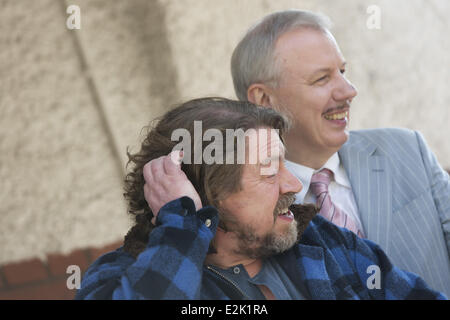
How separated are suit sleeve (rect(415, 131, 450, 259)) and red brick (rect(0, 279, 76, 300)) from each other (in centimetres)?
176

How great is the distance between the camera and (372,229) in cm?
186

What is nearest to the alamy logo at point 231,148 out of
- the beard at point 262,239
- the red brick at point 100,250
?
the beard at point 262,239

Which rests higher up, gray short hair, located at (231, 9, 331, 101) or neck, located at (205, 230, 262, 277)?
gray short hair, located at (231, 9, 331, 101)

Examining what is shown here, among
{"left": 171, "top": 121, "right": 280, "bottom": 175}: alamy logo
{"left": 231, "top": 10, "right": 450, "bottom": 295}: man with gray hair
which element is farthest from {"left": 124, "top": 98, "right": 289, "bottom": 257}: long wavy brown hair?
{"left": 231, "top": 10, "right": 450, "bottom": 295}: man with gray hair

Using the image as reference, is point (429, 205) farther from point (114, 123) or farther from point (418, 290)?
point (114, 123)

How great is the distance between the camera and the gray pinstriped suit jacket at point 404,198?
1.84 metres

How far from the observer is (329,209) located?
1.85 m

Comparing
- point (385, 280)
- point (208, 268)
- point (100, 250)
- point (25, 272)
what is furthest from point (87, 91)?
point (385, 280)

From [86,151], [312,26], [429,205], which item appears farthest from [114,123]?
[429,205]

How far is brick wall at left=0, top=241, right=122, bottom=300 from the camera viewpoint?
2.51 metres

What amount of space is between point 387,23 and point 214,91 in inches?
46.3

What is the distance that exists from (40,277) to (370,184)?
5.48ft

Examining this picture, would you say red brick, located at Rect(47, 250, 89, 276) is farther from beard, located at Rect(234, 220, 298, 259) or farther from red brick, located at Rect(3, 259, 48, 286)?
beard, located at Rect(234, 220, 298, 259)

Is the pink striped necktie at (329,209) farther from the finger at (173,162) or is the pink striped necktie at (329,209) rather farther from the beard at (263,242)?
the finger at (173,162)
